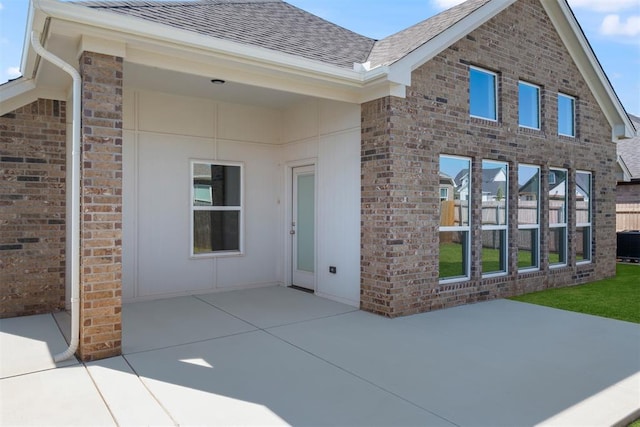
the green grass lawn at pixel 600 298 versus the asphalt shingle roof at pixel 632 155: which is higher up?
the asphalt shingle roof at pixel 632 155

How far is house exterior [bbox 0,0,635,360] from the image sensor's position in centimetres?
497

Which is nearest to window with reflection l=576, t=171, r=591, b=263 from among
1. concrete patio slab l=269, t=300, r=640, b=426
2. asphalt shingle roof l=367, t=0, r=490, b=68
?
concrete patio slab l=269, t=300, r=640, b=426

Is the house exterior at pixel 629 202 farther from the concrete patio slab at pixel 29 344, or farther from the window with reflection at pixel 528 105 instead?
the concrete patio slab at pixel 29 344

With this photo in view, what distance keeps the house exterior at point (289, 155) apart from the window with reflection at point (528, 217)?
0.04m

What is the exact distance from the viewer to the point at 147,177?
7.81m

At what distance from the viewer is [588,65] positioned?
10.2m

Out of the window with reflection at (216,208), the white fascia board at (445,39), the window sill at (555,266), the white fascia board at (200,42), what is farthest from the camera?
the window sill at (555,266)

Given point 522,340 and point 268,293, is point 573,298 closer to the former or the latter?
point 522,340

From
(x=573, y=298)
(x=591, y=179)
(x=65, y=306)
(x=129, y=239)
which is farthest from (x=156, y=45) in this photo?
(x=591, y=179)

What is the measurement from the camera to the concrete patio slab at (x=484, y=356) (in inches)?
155

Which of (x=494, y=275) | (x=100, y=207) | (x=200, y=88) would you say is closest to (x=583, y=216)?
(x=494, y=275)

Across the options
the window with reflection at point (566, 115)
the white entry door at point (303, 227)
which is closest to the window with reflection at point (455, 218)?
the white entry door at point (303, 227)

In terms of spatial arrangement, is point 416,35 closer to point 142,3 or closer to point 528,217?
point 528,217

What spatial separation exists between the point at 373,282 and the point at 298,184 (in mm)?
2925
